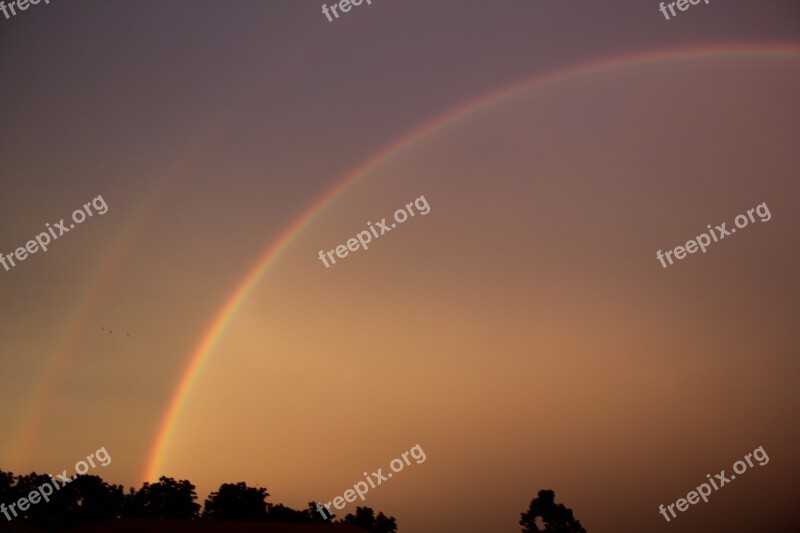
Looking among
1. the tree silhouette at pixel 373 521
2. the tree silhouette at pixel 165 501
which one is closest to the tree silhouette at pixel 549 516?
the tree silhouette at pixel 373 521

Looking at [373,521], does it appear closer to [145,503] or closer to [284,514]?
[284,514]

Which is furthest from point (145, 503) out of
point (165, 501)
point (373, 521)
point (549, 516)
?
point (549, 516)

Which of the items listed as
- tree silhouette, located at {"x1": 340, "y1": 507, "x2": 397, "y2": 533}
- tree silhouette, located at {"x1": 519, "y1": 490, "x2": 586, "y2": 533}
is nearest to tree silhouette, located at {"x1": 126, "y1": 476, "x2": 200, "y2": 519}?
tree silhouette, located at {"x1": 340, "y1": 507, "x2": 397, "y2": 533}

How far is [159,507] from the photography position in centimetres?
7619

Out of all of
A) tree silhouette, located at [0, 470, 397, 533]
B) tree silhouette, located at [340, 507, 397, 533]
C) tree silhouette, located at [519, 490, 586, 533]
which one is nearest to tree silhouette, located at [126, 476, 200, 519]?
tree silhouette, located at [0, 470, 397, 533]

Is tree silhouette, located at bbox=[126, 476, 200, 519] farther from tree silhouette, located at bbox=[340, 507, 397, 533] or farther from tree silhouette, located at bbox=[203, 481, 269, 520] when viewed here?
tree silhouette, located at bbox=[340, 507, 397, 533]

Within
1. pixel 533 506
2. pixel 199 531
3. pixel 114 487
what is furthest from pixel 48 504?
pixel 533 506

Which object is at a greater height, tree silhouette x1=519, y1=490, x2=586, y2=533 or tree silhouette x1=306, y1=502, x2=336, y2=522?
tree silhouette x1=306, y1=502, x2=336, y2=522

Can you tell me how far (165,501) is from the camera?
76.4 m

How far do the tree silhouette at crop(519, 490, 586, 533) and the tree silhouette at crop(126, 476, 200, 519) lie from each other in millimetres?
31741

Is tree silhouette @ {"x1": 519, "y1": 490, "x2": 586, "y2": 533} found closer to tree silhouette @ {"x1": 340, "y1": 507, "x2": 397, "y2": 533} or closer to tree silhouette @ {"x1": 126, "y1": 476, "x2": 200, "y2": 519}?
tree silhouette @ {"x1": 340, "y1": 507, "x2": 397, "y2": 533}

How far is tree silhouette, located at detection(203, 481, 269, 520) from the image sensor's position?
76.7m

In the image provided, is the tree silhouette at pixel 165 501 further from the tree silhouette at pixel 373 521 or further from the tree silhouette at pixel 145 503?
the tree silhouette at pixel 373 521

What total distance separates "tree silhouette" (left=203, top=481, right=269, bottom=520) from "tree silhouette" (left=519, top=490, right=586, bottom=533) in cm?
2576
